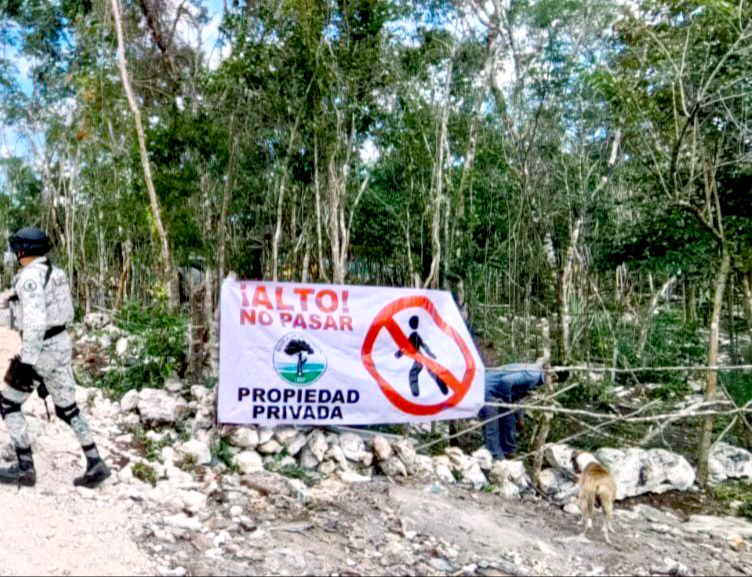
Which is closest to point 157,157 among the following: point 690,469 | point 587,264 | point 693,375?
point 690,469

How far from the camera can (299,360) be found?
475cm

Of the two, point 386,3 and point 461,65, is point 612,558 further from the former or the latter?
point 461,65

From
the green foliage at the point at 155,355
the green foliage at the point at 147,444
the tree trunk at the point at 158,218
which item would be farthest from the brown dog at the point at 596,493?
the tree trunk at the point at 158,218

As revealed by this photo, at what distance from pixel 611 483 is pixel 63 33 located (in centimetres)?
1620

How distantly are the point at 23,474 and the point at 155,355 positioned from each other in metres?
2.58

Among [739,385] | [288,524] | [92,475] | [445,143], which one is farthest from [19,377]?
[739,385]

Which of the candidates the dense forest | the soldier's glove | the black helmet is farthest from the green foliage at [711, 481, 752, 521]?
the black helmet

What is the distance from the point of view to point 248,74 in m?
7.02

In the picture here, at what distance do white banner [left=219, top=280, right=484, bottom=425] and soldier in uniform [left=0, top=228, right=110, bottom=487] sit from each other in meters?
1.11

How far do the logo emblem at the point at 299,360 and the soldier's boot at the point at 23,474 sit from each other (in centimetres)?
177

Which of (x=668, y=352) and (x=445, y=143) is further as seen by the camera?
(x=668, y=352)

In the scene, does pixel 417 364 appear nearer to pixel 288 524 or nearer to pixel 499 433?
pixel 499 433

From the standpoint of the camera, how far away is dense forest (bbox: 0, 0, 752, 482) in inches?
257

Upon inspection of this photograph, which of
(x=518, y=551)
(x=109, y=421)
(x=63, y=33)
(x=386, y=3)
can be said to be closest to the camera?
(x=518, y=551)
